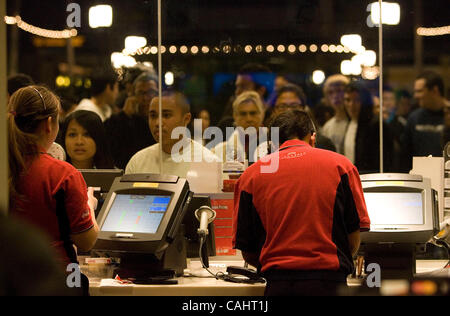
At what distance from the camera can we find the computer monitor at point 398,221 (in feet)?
11.8

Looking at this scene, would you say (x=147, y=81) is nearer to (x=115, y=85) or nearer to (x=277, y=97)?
(x=115, y=85)

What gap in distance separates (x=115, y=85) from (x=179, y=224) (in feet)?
6.92

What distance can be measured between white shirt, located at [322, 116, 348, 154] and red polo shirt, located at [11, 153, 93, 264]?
328cm

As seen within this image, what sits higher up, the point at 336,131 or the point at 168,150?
the point at 336,131

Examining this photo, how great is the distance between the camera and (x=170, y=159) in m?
4.79

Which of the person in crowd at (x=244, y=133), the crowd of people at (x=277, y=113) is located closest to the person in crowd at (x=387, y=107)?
the crowd of people at (x=277, y=113)

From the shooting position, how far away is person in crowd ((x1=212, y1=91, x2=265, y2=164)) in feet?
16.9

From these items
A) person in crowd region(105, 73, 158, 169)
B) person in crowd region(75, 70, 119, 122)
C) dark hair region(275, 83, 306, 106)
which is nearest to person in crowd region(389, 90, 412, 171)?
dark hair region(275, 83, 306, 106)

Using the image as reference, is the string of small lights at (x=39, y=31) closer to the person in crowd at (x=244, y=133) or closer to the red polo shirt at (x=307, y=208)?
the person in crowd at (x=244, y=133)

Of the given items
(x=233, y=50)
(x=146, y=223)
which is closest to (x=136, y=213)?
(x=146, y=223)

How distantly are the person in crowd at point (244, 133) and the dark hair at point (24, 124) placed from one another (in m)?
2.26

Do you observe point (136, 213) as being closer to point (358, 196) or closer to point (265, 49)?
point (358, 196)

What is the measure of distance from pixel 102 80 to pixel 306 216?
8.89 ft

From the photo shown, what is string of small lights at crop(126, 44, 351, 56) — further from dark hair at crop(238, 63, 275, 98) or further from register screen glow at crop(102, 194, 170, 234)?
register screen glow at crop(102, 194, 170, 234)
